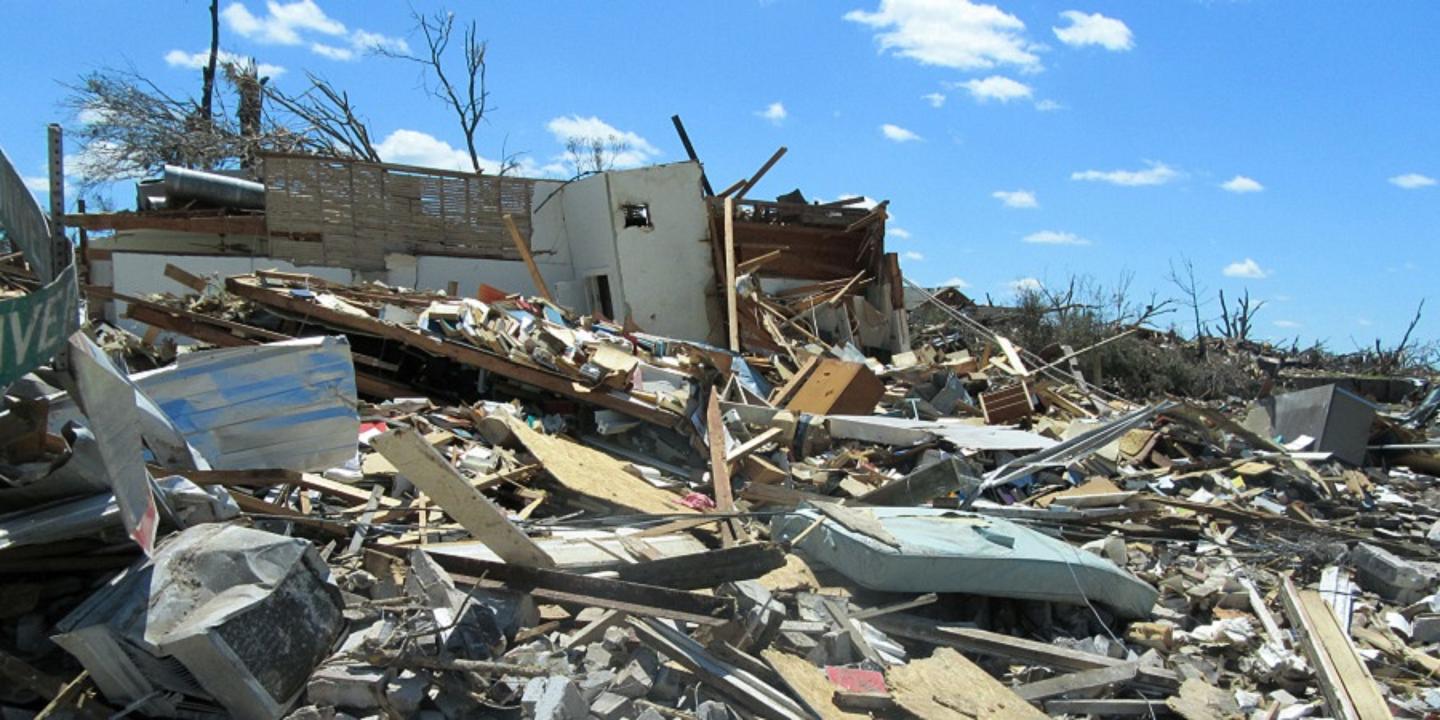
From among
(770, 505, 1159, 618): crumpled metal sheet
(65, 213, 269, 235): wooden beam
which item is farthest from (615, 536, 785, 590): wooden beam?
(65, 213, 269, 235): wooden beam

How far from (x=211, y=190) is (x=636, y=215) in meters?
6.75

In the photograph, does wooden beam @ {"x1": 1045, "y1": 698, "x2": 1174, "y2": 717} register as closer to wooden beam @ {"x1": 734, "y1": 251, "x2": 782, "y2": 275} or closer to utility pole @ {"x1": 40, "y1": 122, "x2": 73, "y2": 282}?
utility pole @ {"x1": 40, "y1": 122, "x2": 73, "y2": 282}

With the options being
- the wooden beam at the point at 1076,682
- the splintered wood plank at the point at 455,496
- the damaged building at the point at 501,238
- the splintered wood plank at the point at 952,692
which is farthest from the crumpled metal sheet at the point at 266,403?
the damaged building at the point at 501,238

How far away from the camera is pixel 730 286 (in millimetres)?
14812

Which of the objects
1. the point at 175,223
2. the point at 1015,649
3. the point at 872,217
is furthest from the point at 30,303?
the point at 872,217

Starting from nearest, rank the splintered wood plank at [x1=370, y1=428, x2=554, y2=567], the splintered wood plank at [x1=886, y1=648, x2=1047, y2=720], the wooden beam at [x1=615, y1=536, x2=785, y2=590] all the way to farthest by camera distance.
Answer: the splintered wood plank at [x1=370, y1=428, x2=554, y2=567] → the splintered wood plank at [x1=886, y1=648, x2=1047, y2=720] → the wooden beam at [x1=615, y1=536, x2=785, y2=590]

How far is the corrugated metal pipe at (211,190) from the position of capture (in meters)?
15.1

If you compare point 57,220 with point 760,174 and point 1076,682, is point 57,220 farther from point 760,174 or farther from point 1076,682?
point 760,174

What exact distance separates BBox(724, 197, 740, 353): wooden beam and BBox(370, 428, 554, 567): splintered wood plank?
29.9 feet

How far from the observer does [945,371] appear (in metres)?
13.8

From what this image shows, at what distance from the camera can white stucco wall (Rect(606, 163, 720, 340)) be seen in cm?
1581

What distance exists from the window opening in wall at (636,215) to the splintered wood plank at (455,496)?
461 inches

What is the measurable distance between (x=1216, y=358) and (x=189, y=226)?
19.8m

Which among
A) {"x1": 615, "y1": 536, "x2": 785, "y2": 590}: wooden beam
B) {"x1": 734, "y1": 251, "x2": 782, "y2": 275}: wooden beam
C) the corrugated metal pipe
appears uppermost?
the corrugated metal pipe
